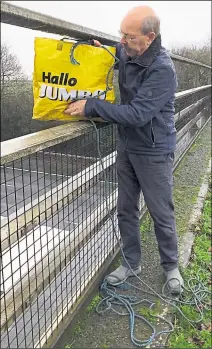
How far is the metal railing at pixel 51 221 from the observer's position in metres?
2.07

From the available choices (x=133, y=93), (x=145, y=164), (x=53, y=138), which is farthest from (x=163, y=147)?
(x=53, y=138)

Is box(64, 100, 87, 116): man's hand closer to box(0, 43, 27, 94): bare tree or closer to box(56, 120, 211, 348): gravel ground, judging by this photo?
box(56, 120, 211, 348): gravel ground

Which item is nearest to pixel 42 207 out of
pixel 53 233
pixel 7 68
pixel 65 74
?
pixel 53 233

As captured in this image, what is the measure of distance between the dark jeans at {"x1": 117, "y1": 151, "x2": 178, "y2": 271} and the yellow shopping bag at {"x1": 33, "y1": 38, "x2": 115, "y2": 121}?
1.89ft

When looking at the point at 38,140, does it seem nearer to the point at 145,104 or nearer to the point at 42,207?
the point at 42,207

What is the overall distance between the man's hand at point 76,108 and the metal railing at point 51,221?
0.25 ft

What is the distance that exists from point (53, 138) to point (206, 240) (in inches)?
104

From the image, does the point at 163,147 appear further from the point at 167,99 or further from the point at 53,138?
the point at 53,138

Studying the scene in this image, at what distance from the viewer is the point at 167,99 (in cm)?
280

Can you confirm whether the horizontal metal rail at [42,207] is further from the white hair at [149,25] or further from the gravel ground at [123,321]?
the white hair at [149,25]

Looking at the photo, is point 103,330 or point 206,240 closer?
point 103,330

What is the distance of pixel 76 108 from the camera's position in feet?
8.61

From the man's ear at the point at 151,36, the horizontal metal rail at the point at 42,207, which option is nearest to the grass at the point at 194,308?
the horizontal metal rail at the point at 42,207

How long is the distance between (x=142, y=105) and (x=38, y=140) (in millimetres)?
882
